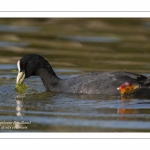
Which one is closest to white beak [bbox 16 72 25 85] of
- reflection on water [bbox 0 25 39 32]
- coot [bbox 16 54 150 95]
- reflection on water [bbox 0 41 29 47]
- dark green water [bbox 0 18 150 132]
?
coot [bbox 16 54 150 95]

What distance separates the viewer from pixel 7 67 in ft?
47.0

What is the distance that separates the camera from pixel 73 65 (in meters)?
14.4

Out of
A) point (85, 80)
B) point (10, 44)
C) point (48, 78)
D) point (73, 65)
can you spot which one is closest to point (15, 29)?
point (10, 44)

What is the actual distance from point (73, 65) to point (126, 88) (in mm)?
3227

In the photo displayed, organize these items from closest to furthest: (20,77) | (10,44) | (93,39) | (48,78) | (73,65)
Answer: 1. (20,77)
2. (48,78)
3. (73,65)
4. (10,44)
5. (93,39)

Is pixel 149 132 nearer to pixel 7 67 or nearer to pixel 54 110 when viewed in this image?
pixel 54 110

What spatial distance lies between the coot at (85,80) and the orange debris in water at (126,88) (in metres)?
0.02

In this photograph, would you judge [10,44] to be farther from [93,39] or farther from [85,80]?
[85,80]

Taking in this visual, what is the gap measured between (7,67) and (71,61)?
1.47m

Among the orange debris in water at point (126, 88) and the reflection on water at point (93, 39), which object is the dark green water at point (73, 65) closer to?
the reflection on water at point (93, 39)

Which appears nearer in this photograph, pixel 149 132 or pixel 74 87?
pixel 149 132

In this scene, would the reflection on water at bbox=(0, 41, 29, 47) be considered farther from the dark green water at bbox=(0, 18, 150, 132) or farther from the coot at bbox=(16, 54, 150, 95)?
the coot at bbox=(16, 54, 150, 95)

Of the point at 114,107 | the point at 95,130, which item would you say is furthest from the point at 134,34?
the point at 95,130

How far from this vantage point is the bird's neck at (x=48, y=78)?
1214 cm
